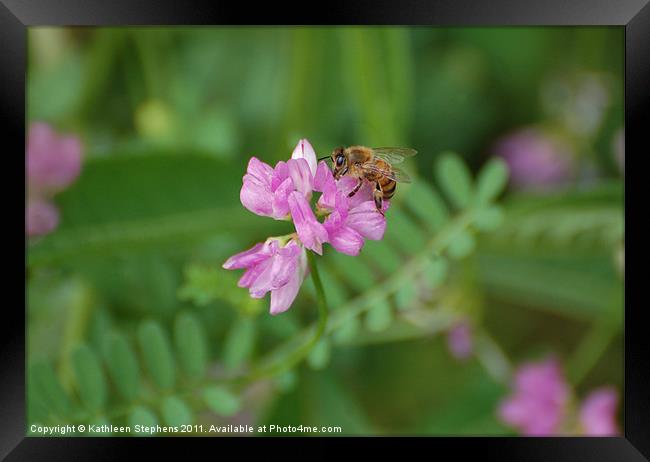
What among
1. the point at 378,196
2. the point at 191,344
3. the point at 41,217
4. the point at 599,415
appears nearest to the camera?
the point at 378,196

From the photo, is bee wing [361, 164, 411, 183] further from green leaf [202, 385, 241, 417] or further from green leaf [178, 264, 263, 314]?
green leaf [202, 385, 241, 417]

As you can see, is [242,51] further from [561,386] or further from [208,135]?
[561,386]

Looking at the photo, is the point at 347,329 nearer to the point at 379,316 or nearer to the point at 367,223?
the point at 379,316

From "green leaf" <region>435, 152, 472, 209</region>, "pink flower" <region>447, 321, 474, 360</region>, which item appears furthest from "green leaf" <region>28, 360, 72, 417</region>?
"pink flower" <region>447, 321, 474, 360</region>

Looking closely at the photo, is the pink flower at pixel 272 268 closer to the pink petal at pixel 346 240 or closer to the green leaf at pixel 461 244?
the pink petal at pixel 346 240

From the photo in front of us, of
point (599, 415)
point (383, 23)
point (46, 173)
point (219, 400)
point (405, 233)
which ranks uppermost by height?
point (383, 23)

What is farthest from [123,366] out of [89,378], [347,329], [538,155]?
[538,155]
